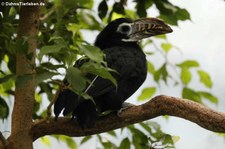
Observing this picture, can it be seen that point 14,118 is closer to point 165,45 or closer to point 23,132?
point 23,132

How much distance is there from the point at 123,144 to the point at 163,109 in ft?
1.11

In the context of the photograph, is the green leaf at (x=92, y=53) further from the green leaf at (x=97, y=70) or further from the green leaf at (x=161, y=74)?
the green leaf at (x=161, y=74)

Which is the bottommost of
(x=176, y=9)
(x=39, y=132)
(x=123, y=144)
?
(x=123, y=144)

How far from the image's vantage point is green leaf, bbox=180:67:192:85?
4.82 ft

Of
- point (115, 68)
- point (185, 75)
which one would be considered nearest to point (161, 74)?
point (185, 75)

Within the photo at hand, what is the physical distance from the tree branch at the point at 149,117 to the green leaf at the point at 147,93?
0.43 metres

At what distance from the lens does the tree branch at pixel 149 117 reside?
3.10 feet

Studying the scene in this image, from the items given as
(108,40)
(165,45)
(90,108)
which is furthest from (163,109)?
(165,45)

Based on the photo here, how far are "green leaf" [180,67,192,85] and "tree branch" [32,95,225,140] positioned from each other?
44cm

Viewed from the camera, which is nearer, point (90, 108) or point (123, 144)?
point (90, 108)

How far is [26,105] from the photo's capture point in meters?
1.04

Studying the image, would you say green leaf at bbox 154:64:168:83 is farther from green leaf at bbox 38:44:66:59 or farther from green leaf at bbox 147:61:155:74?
green leaf at bbox 38:44:66:59

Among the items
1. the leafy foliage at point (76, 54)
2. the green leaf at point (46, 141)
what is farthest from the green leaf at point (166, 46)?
the green leaf at point (46, 141)

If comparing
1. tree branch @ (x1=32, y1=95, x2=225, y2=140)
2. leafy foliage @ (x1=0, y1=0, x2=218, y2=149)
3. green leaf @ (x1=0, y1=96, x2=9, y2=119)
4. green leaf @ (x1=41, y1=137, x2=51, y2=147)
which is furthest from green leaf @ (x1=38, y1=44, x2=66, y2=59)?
green leaf @ (x1=41, y1=137, x2=51, y2=147)
